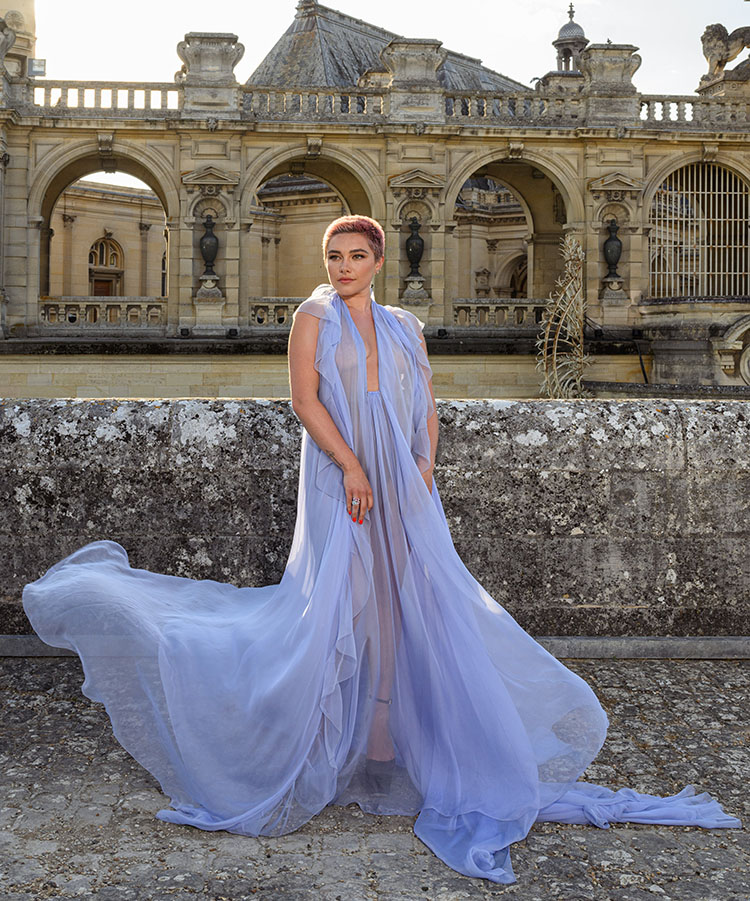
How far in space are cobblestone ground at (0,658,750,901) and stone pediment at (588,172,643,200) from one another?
1963 centimetres

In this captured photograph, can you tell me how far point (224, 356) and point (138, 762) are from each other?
17.4 m

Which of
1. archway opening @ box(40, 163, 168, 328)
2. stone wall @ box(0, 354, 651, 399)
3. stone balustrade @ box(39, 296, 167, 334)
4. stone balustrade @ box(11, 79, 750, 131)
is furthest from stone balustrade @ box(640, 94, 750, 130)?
archway opening @ box(40, 163, 168, 328)

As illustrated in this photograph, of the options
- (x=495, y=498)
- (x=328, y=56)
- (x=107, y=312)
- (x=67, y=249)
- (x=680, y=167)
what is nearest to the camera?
(x=495, y=498)

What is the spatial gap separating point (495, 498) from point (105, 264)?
35.3 metres

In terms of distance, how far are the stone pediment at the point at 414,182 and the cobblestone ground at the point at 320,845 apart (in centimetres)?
1876

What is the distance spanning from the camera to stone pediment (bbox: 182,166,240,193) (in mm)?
20688

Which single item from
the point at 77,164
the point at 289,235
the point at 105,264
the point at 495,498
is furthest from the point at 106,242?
the point at 495,498

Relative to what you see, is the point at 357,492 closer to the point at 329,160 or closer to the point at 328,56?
the point at 329,160

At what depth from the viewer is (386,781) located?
2.90 metres

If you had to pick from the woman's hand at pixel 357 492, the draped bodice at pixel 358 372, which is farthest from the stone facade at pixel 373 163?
the woman's hand at pixel 357 492

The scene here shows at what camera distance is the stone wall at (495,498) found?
4.00 meters

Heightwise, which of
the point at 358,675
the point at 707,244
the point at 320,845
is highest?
the point at 707,244

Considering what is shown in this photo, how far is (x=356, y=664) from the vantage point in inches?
115

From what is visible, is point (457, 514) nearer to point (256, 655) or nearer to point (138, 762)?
point (256, 655)
